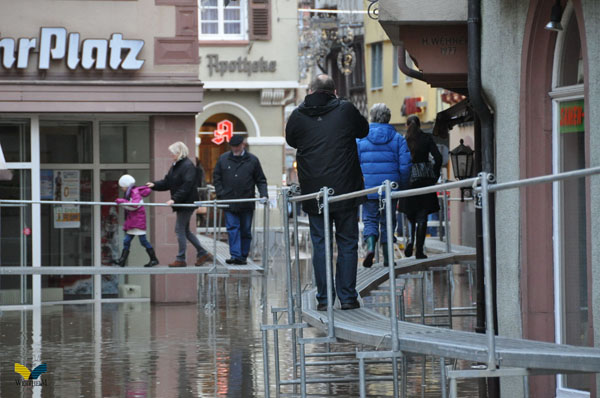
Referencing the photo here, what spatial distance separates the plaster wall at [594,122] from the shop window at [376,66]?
46.7 meters

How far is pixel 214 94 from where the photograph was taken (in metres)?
38.6

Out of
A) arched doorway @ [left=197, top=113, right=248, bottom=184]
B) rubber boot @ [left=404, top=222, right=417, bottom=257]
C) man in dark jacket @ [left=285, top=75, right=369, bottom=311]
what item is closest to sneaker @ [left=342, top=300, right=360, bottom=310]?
man in dark jacket @ [left=285, top=75, right=369, bottom=311]

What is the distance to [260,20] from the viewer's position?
119 ft

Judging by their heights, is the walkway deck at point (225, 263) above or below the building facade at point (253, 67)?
below

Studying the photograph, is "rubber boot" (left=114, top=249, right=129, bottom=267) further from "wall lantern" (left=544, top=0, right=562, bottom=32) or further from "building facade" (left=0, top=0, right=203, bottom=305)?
"wall lantern" (left=544, top=0, right=562, bottom=32)

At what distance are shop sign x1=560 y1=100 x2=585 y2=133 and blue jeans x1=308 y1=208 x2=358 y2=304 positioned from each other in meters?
1.70

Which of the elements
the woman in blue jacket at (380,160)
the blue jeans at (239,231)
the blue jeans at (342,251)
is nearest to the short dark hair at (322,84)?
the blue jeans at (342,251)

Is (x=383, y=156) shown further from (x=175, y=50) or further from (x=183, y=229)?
(x=175, y=50)

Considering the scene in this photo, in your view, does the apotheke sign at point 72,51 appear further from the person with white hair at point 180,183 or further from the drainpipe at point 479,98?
the drainpipe at point 479,98

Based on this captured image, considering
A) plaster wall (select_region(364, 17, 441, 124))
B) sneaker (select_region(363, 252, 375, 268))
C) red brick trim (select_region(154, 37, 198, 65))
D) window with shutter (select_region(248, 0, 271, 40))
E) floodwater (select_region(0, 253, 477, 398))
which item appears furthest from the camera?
plaster wall (select_region(364, 17, 441, 124))

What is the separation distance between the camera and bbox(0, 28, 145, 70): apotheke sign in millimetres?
19500

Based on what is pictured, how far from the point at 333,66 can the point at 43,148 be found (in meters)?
50.2

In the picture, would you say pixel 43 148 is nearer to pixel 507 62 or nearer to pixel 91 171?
pixel 91 171

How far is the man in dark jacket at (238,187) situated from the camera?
57.4 feet
